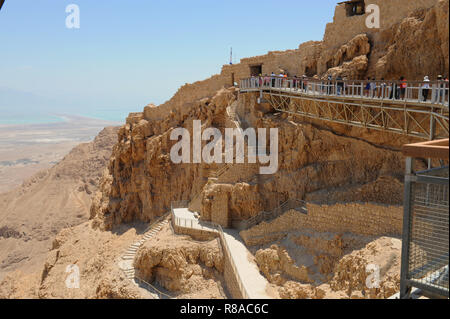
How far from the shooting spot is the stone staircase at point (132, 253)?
1956 centimetres

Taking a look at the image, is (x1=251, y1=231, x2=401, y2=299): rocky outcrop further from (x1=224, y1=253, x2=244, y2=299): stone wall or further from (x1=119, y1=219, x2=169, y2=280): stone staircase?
(x1=119, y1=219, x2=169, y2=280): stone staircase

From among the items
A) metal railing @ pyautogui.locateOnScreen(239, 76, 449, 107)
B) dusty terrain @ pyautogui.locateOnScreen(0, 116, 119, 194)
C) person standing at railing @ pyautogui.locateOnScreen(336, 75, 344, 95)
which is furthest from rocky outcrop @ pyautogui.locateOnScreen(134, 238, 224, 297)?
dusty terrain @ pyautogui.locateOnScreen(0, 116, 119, 194)

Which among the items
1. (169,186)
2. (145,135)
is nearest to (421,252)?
(169,186)

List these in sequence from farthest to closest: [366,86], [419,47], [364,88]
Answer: [364,88] → [419,47] → [366,86]

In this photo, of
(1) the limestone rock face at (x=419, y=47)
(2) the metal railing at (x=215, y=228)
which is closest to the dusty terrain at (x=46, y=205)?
(2) the metal railing at (x=215, y=228)

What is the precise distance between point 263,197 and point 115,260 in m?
8.31

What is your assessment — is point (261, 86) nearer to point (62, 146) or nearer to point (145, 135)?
point (145, 135)

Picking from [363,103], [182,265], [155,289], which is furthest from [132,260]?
[363,103]

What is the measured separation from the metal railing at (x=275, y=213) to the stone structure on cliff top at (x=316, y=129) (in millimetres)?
369

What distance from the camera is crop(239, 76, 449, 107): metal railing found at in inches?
506

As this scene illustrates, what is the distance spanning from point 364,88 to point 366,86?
8.27 ft

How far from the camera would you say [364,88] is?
58.1ft

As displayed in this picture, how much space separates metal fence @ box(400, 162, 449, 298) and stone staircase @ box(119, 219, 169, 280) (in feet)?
44.7

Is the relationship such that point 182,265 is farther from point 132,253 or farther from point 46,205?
point 46,205
